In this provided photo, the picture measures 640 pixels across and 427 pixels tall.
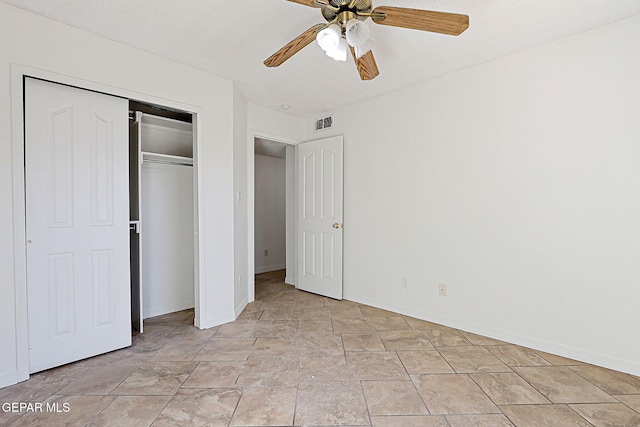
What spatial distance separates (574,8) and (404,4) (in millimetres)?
1133

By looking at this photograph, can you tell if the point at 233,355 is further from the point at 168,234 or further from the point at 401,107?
the point at 401,107

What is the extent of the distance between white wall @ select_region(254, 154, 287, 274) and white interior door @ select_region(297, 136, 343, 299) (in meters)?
1.44

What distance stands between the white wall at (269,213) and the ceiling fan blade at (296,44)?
3568mm

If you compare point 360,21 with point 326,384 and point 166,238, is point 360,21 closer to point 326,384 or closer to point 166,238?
point 326,384

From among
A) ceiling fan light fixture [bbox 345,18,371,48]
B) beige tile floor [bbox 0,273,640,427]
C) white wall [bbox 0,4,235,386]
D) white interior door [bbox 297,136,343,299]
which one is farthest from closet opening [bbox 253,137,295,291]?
ceiling fan light fixture [bbox 345,18,371,48]

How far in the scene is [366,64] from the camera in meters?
2.20

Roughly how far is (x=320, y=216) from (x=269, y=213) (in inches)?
75.6

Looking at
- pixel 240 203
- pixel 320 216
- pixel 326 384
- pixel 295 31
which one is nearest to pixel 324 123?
pixel 320 216

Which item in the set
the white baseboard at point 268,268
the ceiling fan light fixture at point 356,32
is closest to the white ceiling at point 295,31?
the ceiling fan light fixture at point 356,32

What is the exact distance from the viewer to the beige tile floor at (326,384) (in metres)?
1.73

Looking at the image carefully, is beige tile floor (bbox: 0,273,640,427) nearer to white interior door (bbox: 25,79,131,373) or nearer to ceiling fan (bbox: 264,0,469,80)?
white interior door (bbox: 25,79,131,373)

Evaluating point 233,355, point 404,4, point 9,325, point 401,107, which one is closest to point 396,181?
point 401,107

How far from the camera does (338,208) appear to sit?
394 cm

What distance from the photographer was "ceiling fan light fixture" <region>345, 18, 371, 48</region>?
172cm
